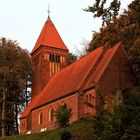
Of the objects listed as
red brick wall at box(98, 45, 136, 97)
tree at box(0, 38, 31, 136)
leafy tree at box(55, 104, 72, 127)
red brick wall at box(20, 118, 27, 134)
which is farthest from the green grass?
tree at box(0, 38, 31, 136)

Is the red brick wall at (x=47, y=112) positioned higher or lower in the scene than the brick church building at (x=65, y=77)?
lower

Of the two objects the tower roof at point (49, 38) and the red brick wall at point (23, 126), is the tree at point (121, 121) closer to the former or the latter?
the red brick wall at point (23, 126)

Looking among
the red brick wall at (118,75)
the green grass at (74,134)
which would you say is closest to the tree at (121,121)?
the green grass at (74,134)

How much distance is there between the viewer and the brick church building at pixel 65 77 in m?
43.4

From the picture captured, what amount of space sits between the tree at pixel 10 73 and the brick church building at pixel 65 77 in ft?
7.52

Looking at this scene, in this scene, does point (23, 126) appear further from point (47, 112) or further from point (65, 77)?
point (65, 77)

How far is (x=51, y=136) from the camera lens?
114 ft

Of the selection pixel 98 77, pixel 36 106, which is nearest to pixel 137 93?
pixel 98 77

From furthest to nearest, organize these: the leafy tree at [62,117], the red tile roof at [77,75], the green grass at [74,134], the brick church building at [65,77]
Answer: the red tile roof at [77,75] < the brick church building at [65,77] < the leafy tree at [62,117] < the green grass at [74,134]

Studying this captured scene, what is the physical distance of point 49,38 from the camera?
2542 inches

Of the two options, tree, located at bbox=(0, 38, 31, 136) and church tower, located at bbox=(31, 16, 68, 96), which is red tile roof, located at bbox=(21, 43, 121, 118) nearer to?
tree, located at bbox=(0, 38, 31, 136)

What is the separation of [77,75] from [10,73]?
13346 millimetres

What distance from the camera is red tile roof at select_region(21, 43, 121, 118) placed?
44656mm

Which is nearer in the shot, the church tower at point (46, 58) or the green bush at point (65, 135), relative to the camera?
the green bush at point (65, 135)
